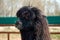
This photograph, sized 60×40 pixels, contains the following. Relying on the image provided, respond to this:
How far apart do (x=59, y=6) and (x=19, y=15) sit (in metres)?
7.24

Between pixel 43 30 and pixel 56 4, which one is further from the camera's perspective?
pixel 56 4

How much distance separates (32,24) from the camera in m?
3.23

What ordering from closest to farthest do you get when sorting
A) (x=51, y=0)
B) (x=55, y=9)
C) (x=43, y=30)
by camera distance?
1. (x=43, y=30)
2. (x=55, y=9)
3. (x=51, y=0)

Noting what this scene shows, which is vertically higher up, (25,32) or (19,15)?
(19,15)

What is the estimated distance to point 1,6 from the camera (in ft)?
34.3

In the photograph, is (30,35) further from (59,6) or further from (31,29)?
(59,6)

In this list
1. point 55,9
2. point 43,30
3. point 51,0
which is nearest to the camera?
point 43,30

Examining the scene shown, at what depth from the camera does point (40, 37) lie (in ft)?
10.4

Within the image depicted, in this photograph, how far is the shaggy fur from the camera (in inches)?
124

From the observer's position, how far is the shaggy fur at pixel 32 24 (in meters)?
3.16

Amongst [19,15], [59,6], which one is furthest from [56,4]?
[19,15]

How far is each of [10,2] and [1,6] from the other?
50cm

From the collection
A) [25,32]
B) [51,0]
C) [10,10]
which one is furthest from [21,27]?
[51,0]

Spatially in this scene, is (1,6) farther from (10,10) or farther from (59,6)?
(59,6)
